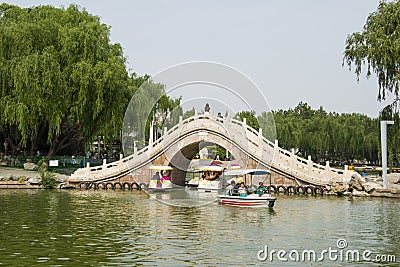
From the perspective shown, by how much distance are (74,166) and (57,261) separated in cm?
2354

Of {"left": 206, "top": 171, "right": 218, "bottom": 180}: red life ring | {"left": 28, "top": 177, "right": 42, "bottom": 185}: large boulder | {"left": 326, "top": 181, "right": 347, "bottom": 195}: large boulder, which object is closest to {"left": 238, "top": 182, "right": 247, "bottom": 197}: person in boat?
{"left": 326, "top": 181, "right": 347, "bottom": 195}: large boulder

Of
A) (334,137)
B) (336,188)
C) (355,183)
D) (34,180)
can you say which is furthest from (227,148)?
(334,137)

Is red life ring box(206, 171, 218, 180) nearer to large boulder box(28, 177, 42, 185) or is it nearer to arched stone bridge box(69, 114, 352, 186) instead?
arched stone bridge box(69, 114, 352, 186)

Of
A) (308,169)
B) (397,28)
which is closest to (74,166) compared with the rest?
(308,169)

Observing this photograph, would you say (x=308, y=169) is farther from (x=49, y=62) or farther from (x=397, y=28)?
(x=49, y=62)

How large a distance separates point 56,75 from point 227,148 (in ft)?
34.3

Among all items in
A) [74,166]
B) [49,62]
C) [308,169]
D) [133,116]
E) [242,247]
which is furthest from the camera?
[74,166]

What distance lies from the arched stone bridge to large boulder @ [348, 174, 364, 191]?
11.4 inches

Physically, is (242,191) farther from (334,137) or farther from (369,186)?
(334,137)

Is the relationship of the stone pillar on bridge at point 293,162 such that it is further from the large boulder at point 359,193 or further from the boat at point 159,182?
the boat at point 159,182

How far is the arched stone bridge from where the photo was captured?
1069 inches

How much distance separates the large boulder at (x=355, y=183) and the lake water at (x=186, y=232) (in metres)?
3.28

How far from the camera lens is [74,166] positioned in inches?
1330

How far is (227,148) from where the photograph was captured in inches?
1123
